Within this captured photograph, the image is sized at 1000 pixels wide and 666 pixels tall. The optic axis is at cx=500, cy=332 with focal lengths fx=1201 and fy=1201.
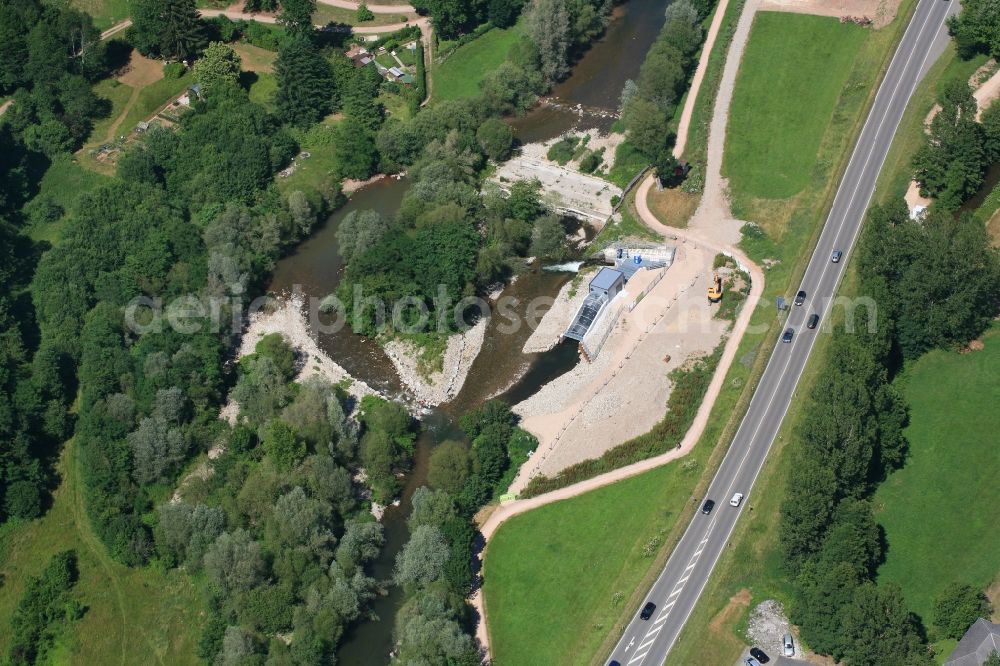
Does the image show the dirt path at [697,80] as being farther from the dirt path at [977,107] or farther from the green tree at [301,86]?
the green tree at [301,86]

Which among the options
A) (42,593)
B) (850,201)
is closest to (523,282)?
(850,201)

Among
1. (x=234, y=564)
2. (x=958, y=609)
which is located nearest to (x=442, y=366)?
(x=234, y=564)

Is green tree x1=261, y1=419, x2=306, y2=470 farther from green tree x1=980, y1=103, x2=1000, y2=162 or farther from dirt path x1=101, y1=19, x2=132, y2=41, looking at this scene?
dirt path x1=101, y1=19, x2=132, y2=41

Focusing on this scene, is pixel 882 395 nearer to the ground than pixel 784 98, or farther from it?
nearer to the ground

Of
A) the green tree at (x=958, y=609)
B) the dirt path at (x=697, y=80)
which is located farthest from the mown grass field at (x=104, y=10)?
the green tree at (x=958, y=609)

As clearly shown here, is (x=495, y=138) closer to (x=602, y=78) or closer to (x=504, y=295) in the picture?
Answer: (x=602, y=78)
